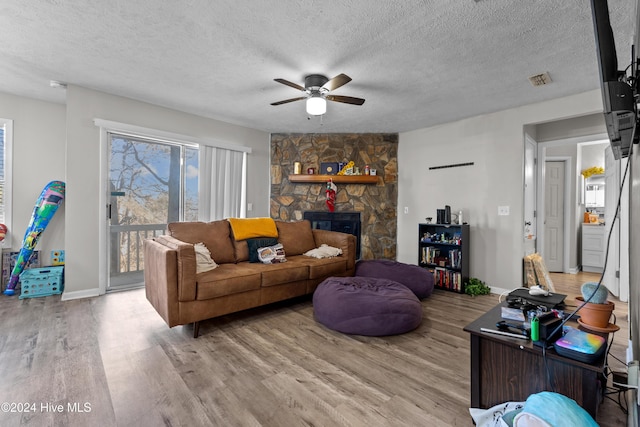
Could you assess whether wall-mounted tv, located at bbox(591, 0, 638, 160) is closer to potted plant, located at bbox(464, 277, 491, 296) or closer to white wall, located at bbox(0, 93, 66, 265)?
potted plant, located at bbox(464, 277, 491, 296)

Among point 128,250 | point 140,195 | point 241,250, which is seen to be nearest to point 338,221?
point 241,250

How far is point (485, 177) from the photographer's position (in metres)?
4.02

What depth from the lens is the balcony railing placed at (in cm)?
372

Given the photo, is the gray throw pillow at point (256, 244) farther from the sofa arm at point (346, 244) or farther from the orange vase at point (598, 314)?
the orange vase at point (598, 314)

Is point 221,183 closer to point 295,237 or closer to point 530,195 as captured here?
point 295,237

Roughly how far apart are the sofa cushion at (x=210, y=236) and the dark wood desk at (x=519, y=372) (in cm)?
252

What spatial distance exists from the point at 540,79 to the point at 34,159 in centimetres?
604

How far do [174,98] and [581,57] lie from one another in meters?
4.22

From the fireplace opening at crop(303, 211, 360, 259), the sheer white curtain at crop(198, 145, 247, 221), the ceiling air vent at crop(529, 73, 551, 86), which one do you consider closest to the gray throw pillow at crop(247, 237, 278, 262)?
the sheer white curtain at crop(198, 145, 247, 221)

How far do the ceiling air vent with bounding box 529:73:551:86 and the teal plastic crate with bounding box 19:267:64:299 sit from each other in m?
5.69

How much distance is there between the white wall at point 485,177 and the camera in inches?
146

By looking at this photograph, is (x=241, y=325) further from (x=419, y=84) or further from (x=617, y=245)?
(x=617, y=245)

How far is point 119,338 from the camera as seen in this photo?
2.34 meters

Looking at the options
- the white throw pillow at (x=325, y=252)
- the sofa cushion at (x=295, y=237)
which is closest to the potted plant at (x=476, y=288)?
the white throw pillow at (x=325, y=252)
